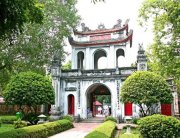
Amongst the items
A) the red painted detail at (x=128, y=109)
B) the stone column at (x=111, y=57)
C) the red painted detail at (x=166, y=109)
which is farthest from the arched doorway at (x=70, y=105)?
the red painted detail at (x=166, y=109)

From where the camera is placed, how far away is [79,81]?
79.0 feet

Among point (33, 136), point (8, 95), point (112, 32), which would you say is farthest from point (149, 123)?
point (112, 32)

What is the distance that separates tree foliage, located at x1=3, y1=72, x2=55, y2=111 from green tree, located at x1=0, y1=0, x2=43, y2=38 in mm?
8889

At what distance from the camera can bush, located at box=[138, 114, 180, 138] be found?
10594mm

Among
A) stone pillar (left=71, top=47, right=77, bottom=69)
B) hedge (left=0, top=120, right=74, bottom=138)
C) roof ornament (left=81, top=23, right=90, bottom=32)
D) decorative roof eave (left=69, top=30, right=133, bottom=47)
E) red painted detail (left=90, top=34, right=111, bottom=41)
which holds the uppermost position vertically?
roof ornament (left=81, top=23, right=90, bottom=32)

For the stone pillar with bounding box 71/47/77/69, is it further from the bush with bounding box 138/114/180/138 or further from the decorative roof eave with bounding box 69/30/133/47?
the bush with bounding box 138/114/180/138

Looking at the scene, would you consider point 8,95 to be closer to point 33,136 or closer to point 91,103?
point 33,136

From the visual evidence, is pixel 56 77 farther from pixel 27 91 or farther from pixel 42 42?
pixel 27 91

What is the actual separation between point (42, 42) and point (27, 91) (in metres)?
6.43

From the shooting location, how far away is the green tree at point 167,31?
54.6 feet

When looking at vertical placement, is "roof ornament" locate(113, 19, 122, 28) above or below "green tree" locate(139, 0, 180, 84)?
above

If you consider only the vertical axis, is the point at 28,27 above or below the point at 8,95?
above

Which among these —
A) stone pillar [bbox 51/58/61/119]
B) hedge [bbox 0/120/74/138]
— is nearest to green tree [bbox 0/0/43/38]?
hedge [bbox 0/120/74/138]

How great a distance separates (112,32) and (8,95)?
1342 centimetres
